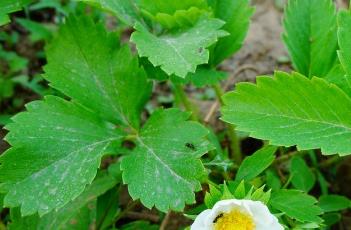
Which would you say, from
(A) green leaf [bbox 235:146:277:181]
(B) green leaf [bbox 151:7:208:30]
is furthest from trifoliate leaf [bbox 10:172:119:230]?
(B) green leaf [bbox 151:7:208:30]

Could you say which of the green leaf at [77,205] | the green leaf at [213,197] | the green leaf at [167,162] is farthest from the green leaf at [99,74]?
the green leaf at [213,197]

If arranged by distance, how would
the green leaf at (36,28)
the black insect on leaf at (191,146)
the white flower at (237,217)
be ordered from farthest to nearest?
the green leaf at (36,28) < the black insect on leaf at (191,146) < the white flower at (237,217)

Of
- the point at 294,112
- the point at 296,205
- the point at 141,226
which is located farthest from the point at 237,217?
the point at 141,226

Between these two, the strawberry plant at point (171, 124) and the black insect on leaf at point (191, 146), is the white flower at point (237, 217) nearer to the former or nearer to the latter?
the strawberry plant at point (171, 124)

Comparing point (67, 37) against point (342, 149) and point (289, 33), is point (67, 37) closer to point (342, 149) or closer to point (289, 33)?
point (289, 33)

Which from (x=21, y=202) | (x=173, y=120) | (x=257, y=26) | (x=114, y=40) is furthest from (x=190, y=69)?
(x=257, y=26)
